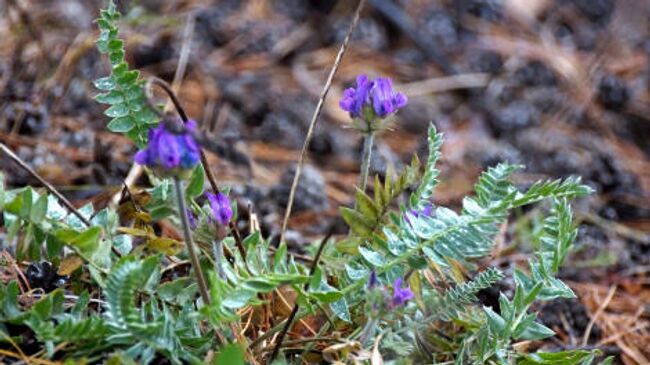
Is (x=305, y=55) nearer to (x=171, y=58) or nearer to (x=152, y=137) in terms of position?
(x=171, y=58)

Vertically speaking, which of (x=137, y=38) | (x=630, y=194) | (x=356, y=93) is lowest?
(x=630, y=194)

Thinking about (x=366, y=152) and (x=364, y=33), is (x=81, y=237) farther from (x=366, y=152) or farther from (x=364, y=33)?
(x=364, y=33)

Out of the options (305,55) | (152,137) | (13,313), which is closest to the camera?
(152,137)

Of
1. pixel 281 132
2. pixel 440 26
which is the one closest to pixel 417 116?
pixel 281 132

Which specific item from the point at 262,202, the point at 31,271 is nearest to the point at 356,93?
the point at 31,271

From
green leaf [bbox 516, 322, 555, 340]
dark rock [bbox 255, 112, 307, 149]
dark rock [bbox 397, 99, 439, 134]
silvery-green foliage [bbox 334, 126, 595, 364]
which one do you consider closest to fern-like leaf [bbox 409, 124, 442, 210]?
silvery-green foliage [bbox 334, 126, 595, 364]

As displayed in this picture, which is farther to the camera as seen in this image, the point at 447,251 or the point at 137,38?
the point at 137,38
